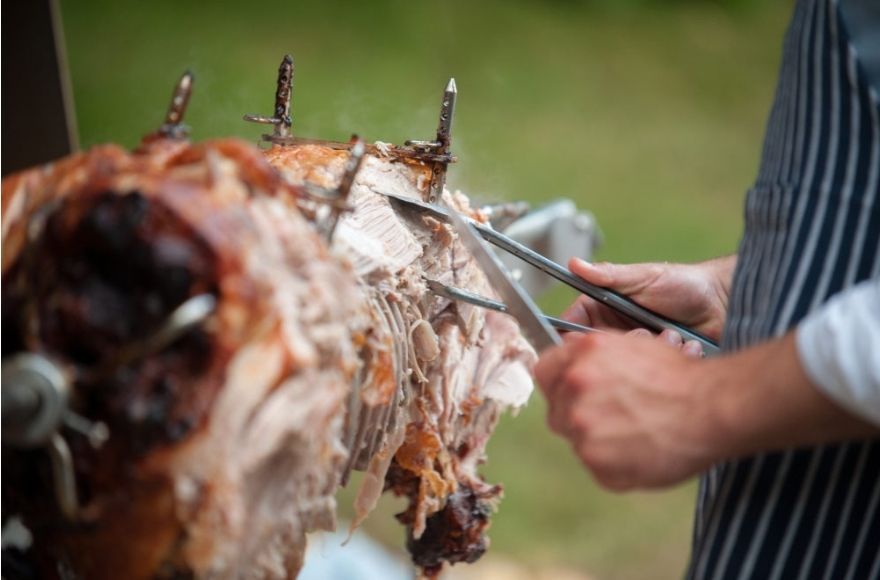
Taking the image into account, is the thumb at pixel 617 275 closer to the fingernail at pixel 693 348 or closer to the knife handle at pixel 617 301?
Answer: the knife handle at pixel 617 301

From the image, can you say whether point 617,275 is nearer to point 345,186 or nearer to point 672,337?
point 672,337

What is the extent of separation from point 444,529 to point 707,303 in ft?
2.70

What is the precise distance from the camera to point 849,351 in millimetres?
1039

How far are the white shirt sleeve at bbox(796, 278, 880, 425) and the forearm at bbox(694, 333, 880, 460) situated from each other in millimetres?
17

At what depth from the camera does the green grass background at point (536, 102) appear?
5004 millimetres

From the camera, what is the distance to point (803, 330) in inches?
42.7

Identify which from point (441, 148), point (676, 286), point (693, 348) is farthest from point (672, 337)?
point (441, 148)

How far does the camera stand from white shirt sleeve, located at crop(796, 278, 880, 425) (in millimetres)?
1025

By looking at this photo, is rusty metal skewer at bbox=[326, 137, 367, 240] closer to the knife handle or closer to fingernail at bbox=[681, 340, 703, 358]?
the knife handle

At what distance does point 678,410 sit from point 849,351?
21 cm

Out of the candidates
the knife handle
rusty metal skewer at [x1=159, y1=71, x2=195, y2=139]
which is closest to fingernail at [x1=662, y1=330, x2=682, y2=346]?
the knife handle

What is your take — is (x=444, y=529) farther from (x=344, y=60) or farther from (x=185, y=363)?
(x=344, y=60)

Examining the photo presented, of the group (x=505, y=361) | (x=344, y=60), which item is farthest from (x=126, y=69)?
(x=505, y=361)

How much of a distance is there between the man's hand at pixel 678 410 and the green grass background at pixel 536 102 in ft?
9.30
